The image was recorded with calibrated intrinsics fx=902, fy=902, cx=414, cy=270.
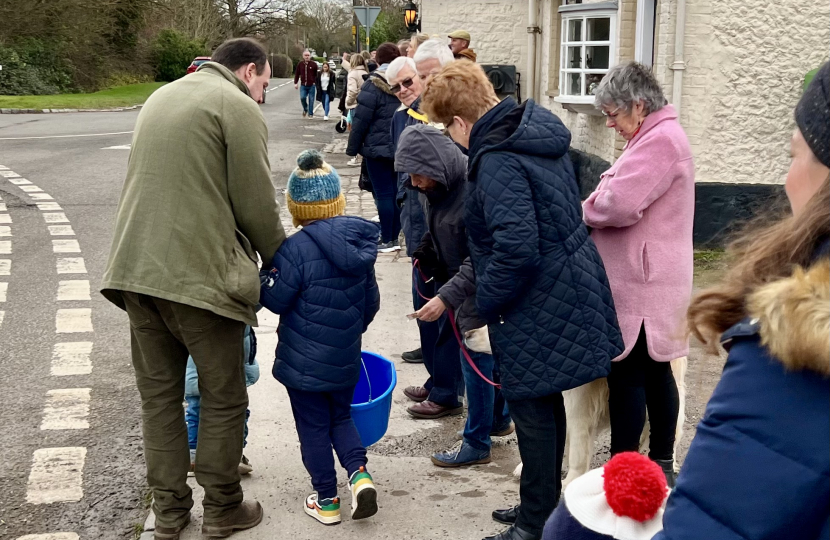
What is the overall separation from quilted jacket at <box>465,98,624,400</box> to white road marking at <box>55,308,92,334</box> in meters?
4.45

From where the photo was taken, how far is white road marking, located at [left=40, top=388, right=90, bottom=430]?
524 cm

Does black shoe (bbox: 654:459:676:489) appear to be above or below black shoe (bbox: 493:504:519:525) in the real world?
above

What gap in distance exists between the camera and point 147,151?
3.54m

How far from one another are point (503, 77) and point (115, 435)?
11.2 meters

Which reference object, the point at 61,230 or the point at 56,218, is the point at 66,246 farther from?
the point at 56,218

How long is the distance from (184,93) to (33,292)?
5.14m

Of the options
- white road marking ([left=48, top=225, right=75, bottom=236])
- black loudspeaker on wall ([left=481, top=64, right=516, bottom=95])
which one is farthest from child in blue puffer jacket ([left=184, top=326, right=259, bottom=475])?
black loudspeaker on wall ([left=481, top=64, right=516, bottom=95])

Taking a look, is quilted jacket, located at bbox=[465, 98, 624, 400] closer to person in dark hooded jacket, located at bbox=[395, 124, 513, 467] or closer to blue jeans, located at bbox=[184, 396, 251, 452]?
person in dark hooded jacket, located at bbox=[395, 124, 513, 467]

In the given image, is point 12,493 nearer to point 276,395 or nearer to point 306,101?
point 276,395

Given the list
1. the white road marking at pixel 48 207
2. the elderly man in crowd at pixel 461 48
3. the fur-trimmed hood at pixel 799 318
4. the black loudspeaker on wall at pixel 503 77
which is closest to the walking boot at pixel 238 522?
the fur-trimmed hood at pixel 799 318

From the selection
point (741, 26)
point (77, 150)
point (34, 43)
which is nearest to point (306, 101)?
point (77, 150)

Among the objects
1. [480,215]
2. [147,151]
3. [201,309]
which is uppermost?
[147,151]

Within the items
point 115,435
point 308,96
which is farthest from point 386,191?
point 308,96

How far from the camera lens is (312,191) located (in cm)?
386
